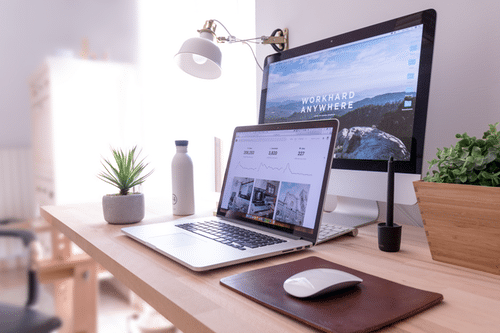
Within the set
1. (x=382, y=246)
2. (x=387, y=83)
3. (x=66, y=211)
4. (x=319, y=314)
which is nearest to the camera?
(x=319, y=314)

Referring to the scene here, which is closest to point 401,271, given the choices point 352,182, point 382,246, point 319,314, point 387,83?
point 382,246

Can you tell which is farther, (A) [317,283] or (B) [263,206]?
(B) [263,206]

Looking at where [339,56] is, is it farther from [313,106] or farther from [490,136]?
[490,136]

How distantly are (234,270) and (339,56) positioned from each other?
609 millimetres

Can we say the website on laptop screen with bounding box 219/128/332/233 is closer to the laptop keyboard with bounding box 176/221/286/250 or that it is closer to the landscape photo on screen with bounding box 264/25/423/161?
the laptop keyboard with bounding box 176/221/286/250

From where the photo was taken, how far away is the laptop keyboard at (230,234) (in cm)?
63

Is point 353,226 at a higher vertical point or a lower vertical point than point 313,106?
lower

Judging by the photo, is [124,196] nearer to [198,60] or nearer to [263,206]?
[263,206]

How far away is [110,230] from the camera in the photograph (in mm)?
823

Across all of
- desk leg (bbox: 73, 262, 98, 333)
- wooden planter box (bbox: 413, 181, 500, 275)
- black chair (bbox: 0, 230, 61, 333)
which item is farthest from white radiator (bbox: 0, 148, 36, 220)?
wooden planter box (bbox: 413, 181, 500, 275)

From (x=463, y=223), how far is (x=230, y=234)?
408 mm

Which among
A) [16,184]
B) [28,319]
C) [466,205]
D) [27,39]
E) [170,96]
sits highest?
[27,39]

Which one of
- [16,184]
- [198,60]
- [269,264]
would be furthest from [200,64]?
[16,184]

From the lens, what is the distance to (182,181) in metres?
0.97
